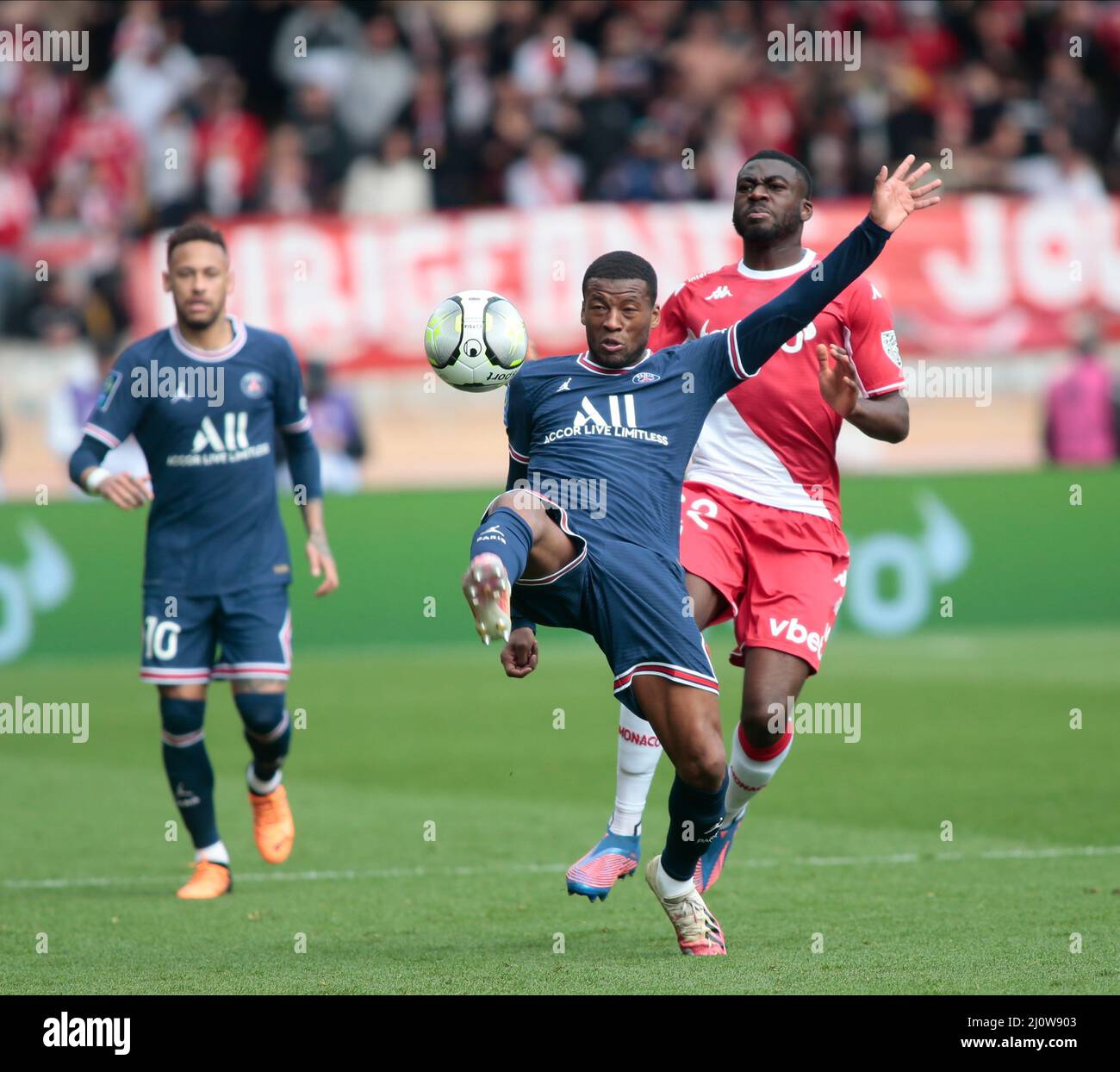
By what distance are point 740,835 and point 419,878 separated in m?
1.76

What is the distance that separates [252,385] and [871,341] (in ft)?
8.95

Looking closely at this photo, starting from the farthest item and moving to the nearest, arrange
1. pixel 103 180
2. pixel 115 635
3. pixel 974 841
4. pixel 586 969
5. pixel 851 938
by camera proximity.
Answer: pixel 103 180 → pixel 115 635 → pixel 974 841 → pixel 851 938 → pixel 586 969

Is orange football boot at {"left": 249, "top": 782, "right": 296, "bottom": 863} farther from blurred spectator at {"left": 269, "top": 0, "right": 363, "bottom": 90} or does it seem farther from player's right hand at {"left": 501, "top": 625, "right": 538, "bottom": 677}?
blurred spectator at {"left": 269, "top": 0, "right": 363, "bottom": 90}

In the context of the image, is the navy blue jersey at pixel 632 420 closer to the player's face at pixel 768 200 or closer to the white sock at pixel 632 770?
the player's face at pixel 768 200

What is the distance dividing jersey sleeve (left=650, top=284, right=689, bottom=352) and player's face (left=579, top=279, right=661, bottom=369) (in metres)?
0.93

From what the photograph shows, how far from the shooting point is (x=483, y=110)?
72.1 feet

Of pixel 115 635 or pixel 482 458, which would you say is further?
pixel 482 458

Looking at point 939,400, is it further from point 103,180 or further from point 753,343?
point 753,343

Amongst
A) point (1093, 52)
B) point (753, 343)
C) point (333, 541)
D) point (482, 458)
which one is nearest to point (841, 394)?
point (753, 343)

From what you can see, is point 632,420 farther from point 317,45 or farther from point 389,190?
point 317,45

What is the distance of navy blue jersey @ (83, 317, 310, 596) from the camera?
27.2 ft

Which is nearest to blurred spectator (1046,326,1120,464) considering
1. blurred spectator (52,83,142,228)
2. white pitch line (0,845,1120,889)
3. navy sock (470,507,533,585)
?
blurred spectator (52,83,142,228)

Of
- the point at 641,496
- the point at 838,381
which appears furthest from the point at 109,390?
the point at 838,381

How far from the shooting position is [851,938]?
21.5 feet
